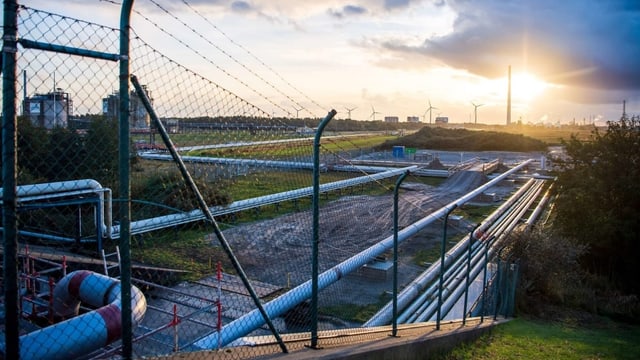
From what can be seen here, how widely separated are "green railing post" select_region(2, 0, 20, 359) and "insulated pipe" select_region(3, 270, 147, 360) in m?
1.45

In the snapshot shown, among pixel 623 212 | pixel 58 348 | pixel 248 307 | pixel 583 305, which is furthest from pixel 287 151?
pixel 623 212

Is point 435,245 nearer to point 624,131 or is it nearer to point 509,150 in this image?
point 624,131

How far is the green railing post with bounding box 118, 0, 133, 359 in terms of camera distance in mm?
2887

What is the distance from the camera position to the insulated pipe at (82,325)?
13.1 ft

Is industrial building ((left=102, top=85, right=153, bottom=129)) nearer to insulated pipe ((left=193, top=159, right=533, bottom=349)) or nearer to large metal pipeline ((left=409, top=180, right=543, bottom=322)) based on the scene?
insulated pipe ((left=193, top=159, right=533, bottom=349))

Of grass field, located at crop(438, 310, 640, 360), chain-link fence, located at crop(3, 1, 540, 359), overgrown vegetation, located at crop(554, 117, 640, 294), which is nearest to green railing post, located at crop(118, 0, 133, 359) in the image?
chain-link fence, located at crop(3, 1, 540, 359)

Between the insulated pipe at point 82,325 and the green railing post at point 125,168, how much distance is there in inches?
48.1

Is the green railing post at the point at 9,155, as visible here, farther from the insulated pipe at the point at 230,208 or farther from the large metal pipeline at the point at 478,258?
the large metal pipeline at the point at 478,258

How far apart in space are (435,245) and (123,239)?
51.1 ft

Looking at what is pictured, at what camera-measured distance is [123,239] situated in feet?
10.0

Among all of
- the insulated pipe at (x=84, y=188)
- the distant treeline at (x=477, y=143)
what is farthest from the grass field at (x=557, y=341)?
the distant treeline at (x=477, y=143)

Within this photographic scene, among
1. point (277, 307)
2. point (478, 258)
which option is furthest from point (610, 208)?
point (277, 307)

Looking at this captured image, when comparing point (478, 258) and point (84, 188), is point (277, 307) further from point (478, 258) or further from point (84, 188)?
point (478, 258)

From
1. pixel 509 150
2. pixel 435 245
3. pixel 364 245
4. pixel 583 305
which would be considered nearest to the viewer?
pixel 583 305
